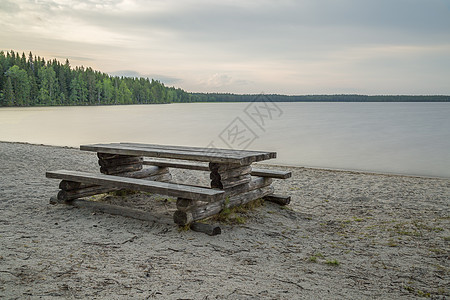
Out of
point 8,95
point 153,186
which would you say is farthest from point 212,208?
point 8,95

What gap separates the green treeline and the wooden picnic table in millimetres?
80666

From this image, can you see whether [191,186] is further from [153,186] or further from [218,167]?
[153,186]

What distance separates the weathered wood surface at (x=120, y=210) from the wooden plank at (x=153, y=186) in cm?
38

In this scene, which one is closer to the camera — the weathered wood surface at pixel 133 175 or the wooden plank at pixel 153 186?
the wooden plank at pixel 153 186

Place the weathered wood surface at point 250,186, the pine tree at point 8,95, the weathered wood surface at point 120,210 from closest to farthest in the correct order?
the weathered wood surface at point 120,210
the weathered wood surface at point 250,186
the pine tree at point 8,95

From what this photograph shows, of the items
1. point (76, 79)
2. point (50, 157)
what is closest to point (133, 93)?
point (76, 79)

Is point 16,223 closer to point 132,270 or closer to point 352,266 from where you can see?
point 132,270

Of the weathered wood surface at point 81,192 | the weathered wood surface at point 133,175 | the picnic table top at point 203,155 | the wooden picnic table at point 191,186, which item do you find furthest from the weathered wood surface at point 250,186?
the weathered wood surface at point 133,175

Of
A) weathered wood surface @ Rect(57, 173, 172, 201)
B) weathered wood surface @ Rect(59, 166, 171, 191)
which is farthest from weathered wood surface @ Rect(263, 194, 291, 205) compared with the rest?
weathered wood surface @ Rect(57, 173, 172, 201)

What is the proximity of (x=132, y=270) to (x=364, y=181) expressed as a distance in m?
7.50

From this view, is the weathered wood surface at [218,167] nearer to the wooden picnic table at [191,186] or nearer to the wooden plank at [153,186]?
the wooden picnic table at [191,186]

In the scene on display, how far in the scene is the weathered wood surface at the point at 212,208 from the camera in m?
4.82

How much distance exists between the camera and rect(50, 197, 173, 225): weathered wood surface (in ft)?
16.8

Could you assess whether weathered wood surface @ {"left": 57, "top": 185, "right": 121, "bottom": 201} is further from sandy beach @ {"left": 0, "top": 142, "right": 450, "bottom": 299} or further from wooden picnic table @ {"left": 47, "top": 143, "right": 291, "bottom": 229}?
sandy beach @ {"left": 0, "top": 142, "right": 450, "bottom": 299}
